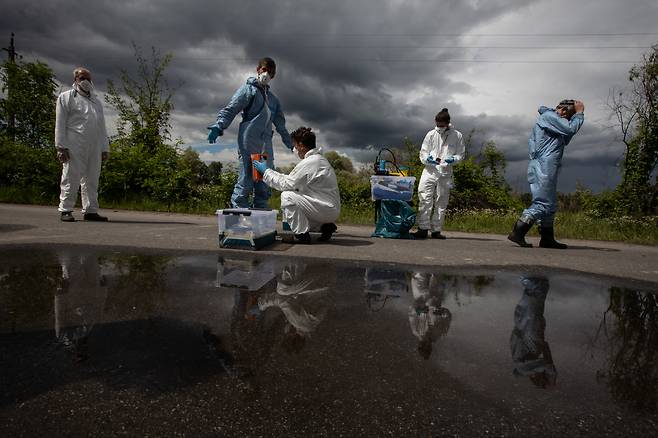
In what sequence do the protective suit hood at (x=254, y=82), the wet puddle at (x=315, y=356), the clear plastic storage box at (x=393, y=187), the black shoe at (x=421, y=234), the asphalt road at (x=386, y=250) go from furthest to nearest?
the black shoe at (x=421, y=234) → the clear plastic storage box at (x=393, y=187) → the protective suit hood at (x=254, y=82) → the asphalt road at (x=386, y=250) → the wet puddle at (x=315, y=356)

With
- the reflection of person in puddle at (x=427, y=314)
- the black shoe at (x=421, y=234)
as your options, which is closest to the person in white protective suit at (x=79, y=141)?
the black shoe at (x=421, y=234)

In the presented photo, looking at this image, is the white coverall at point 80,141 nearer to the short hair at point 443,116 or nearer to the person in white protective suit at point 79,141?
the person in white protective suit at point 79,141

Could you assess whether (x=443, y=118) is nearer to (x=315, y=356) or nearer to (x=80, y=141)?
(x=315, y=356)

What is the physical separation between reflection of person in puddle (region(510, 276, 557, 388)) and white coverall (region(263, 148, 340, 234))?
2688mm

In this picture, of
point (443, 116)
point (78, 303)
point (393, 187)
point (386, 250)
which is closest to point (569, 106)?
point (443, 116)

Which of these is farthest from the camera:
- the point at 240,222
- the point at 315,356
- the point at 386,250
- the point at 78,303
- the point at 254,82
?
the point at 254,82

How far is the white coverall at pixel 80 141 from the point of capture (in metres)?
6.29

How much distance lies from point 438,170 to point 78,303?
17.9 feet

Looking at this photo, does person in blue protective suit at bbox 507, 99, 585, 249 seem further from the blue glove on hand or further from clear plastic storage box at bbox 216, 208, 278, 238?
the blue glove on hand

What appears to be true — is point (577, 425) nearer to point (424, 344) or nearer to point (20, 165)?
point (424, 344)

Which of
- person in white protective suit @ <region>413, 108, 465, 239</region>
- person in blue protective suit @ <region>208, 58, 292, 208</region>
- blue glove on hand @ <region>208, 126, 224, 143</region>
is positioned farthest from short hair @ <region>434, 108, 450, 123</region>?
blue glove on hand @ <region>208, 126, 224, 143</region>

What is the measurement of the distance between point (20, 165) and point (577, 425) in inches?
515

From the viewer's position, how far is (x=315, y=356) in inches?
64.1

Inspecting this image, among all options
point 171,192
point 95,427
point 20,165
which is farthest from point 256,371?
point 20,165
